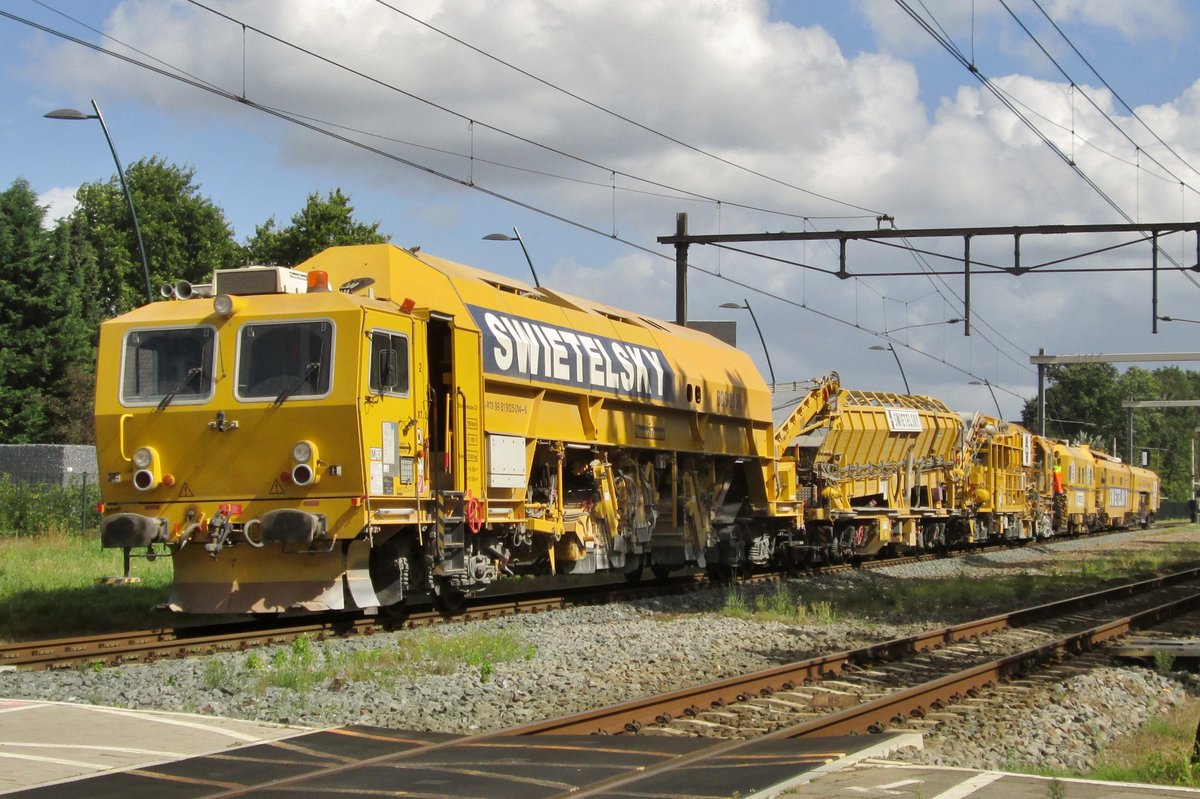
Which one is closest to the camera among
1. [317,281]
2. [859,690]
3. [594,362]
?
[859,690]

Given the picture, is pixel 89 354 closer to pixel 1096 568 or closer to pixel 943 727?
pixel 1096 568

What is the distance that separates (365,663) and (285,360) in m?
3.78

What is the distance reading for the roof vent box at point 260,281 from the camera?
14.7 m

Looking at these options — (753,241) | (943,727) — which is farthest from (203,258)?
(943,727)

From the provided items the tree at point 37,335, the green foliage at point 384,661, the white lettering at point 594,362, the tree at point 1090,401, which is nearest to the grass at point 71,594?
the green foliage at point 384,661

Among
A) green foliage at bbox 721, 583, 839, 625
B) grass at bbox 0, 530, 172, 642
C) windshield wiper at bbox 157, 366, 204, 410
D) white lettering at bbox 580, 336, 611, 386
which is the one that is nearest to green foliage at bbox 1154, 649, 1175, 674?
green foliage at bbox 721, 583, 839, 625

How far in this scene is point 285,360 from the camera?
14.0 meters

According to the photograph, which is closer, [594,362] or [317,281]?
[317,281]

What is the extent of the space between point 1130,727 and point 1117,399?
13932cm

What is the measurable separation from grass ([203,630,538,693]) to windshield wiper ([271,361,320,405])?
2.58 m

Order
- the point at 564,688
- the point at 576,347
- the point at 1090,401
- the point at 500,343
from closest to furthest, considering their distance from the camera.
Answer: the point at 564,688 → the point at 500,343 → the point at 576,347 → the point at 1090,401

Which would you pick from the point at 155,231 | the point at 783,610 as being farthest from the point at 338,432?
the point at 155,231

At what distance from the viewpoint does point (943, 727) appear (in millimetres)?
9984

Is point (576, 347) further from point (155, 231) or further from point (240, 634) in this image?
point (155, 231)
